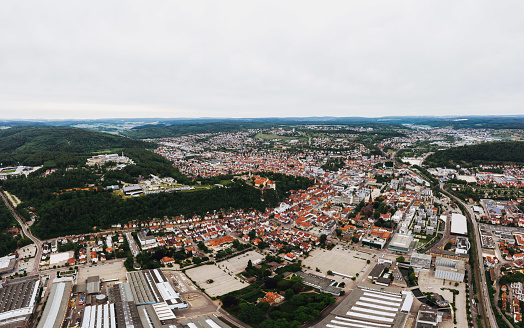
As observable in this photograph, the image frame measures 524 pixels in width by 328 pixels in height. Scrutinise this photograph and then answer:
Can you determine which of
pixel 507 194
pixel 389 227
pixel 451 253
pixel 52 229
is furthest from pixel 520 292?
pixel 52 229

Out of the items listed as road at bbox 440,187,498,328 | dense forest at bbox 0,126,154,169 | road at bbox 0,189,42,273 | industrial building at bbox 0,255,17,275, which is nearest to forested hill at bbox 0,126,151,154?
dense forest at bbox 0,126,154,169

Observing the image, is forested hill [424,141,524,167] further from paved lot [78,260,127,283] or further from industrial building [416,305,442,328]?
paved lot [78,260,127,283]

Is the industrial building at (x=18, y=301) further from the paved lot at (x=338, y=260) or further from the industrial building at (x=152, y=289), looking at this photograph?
the paved lot at (x=338, y=260)

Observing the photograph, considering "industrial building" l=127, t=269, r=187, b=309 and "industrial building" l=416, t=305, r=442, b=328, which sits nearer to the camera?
"industrial building" l=416, t=305, r=442, b=328

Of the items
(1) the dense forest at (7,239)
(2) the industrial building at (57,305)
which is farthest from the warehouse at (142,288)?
(1) the dense forest at (7,239)

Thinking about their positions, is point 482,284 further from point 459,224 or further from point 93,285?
point 93,285
